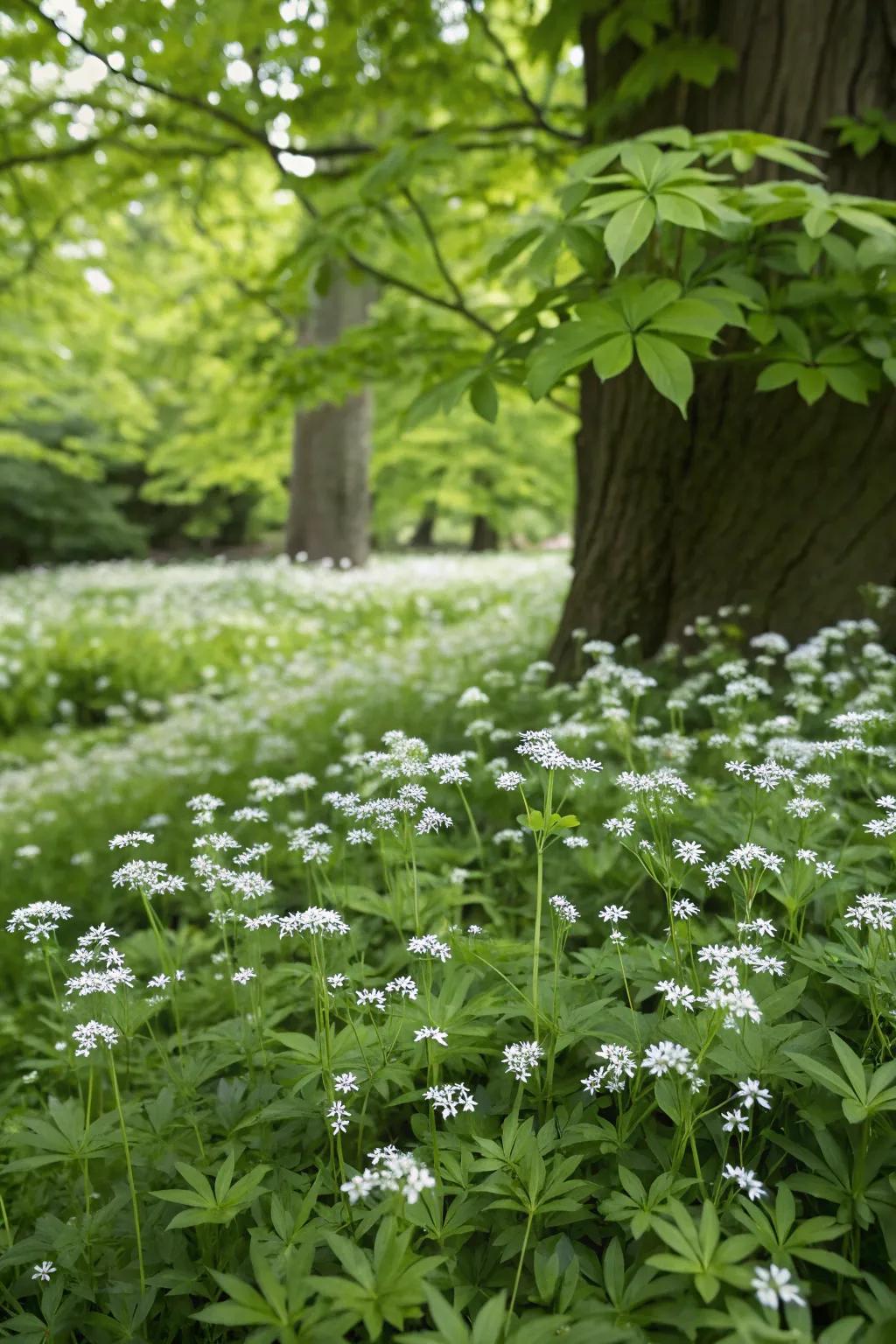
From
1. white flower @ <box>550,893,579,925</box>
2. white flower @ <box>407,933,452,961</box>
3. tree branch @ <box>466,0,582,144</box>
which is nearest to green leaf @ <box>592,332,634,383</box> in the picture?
white flower @ <box>550,893,579,925</box>

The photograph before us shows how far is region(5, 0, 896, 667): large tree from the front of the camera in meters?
2.31

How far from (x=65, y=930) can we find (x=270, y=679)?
3856 millimetres

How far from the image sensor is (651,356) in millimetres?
2041

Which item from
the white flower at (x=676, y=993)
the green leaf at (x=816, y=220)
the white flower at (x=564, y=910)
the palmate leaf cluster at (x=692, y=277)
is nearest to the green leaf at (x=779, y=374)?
the palmate leaf cluster at (x=692, y=277)

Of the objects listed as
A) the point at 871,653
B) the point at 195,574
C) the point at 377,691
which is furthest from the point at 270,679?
the point at 195,574

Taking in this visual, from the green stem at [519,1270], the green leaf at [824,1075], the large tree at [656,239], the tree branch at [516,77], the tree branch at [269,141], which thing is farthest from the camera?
the tree branch at [516,77]

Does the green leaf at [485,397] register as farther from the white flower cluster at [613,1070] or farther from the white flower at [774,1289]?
the white flower at [774,1289]

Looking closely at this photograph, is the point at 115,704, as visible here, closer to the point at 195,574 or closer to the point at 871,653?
the point at 195,574

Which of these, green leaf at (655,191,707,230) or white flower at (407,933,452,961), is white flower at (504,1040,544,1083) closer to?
white flower at (407,933,452,961)

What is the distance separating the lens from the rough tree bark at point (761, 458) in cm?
342

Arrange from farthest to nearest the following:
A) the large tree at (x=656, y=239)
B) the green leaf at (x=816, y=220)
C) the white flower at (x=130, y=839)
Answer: the large tree at (x=656, y=239)
the green leaf at (x=816, y=220)
the white flower at (x=130, y=839)

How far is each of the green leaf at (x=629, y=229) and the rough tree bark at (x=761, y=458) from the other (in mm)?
1783

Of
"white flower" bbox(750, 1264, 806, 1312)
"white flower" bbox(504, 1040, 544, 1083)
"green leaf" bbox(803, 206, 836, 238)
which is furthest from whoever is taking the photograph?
"green leaf" bbox(803, 206, 836, 238)

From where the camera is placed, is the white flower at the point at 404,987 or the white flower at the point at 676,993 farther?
the white flower at the point at 404,987
